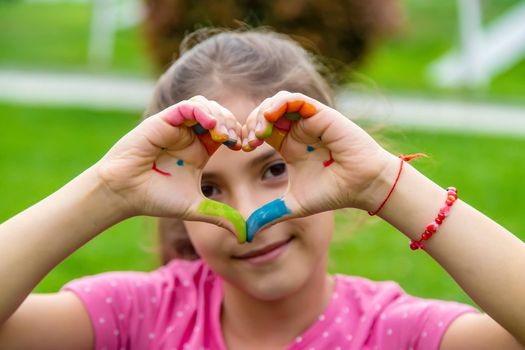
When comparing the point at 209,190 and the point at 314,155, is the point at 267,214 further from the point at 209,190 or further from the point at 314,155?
the point at 209,190

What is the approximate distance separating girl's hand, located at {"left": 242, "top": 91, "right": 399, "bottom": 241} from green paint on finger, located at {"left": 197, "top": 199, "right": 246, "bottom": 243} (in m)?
0.02

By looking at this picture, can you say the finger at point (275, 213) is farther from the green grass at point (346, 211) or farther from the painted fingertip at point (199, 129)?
the green grass at point (346, 211)

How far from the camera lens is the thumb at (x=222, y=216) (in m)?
2.17

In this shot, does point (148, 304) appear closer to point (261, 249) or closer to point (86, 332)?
point (86, 332)

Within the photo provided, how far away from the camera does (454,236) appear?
2.14m

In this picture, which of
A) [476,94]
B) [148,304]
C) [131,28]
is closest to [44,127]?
[476,94]

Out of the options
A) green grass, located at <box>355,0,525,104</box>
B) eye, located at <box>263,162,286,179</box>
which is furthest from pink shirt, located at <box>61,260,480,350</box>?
green grass, located at <box>355,0,525,104</box>

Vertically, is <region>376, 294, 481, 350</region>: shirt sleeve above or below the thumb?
below

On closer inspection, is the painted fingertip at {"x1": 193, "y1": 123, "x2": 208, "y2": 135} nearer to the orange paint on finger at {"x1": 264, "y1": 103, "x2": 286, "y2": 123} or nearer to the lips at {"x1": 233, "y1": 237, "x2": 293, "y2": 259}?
the orange paint on finger at {"x1": 264, "y1": 103, "x2": 286, "y2": 123}

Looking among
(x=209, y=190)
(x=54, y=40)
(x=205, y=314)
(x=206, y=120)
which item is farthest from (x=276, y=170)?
(x=54, y=40)

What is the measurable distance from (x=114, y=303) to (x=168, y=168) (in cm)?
60

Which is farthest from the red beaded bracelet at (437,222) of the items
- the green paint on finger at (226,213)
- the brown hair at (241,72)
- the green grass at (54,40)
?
the green grass at (54,40)

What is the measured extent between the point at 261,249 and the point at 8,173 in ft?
16.8

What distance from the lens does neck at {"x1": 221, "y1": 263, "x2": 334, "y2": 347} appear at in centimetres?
256
